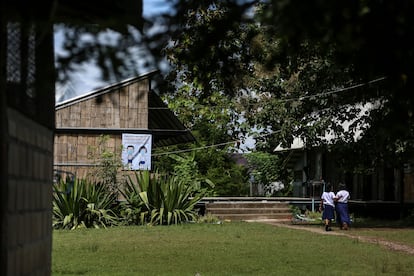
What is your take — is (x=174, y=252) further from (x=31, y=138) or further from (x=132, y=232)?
(x=31, y=138)

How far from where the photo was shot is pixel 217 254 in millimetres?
14656

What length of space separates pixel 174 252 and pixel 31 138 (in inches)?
372

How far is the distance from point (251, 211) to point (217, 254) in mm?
14121

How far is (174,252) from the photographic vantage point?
1509cm

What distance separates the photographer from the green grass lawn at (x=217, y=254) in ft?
39.9

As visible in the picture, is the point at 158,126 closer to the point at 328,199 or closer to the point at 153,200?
the point at 153,200

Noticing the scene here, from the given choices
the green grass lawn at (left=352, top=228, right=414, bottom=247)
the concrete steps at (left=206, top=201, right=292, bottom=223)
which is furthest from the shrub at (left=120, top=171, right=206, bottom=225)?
the green grass lawn at (left=352, top=228, right=414, bottom=247)

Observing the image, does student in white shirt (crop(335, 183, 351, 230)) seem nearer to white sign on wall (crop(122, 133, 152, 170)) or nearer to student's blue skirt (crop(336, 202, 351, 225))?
student's blue skirt (crop(336, 202, 351, 225))

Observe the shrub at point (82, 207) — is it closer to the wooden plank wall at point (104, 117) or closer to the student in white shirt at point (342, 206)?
the wooden plank wall at point (104, 117)

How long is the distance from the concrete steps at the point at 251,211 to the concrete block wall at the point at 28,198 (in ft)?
68.1

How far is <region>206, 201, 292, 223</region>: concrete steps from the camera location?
27881 millimetres

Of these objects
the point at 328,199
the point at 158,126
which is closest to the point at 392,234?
the point at 328,199

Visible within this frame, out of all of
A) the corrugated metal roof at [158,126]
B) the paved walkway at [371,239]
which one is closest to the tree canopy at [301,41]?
the paved walkway at [371,239]

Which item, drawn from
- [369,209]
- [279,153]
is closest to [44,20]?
[369,209]
